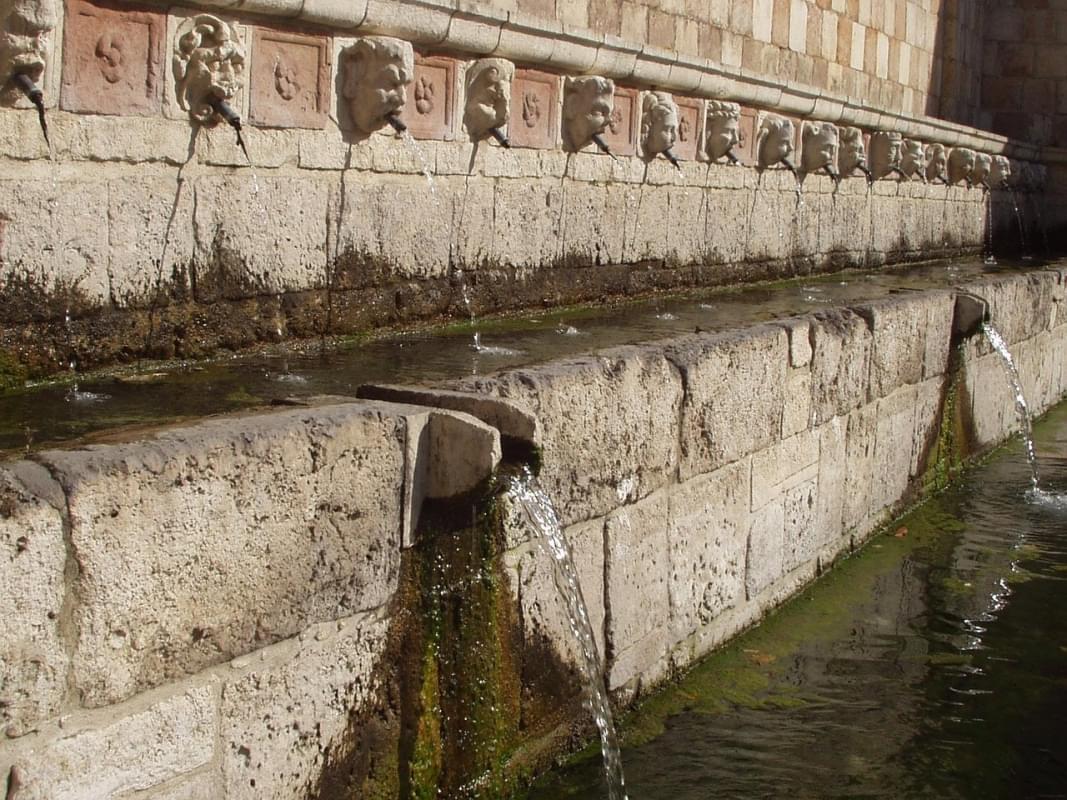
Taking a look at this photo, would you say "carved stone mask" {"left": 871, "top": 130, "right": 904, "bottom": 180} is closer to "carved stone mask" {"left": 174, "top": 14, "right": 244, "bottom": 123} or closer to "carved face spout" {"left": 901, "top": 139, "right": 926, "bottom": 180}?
"carved face spout" {"left": 901, "top": 139, "right": 926, "bottom": 180}

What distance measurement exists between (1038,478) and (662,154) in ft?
8.72

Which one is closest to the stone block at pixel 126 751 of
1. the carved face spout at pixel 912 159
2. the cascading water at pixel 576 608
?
the cascading water at pixel 576 608

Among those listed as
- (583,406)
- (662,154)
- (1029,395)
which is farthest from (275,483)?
(1029,395)

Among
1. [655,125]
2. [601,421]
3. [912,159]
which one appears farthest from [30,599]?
[912,159]

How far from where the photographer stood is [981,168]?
14391 mm

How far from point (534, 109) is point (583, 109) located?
35 cm

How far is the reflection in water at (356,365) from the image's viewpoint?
345 cm

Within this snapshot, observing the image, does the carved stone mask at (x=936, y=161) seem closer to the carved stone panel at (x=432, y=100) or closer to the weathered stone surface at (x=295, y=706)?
the carved stone panel at (x=432, y=100)

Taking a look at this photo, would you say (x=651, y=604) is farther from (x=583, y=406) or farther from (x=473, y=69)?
(x=473, y=69)

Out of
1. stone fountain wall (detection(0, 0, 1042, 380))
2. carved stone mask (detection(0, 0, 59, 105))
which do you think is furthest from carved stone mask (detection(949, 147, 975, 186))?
carved stone mask (detection(0, 0, 59, 105))

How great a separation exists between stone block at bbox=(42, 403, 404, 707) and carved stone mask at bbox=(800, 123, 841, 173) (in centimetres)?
751

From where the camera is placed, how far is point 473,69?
6.05 meters

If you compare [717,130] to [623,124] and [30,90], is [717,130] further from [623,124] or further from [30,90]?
[30,90]

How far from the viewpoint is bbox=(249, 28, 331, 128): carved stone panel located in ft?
16.0
